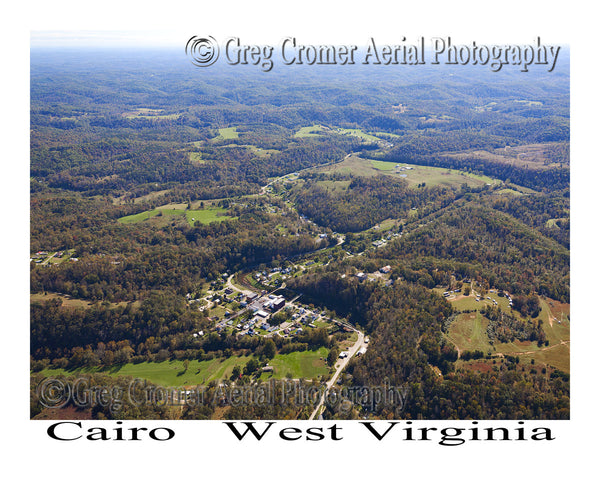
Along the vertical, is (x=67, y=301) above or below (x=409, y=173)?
below

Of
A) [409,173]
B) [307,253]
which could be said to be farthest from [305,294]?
[409,173]

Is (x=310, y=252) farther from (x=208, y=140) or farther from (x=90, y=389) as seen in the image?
(x=208, y=140)

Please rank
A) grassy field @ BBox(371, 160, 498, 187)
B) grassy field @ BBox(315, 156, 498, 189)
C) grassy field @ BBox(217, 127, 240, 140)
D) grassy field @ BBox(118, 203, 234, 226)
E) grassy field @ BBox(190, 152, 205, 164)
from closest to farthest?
grassy field @ BBox(118, 203, 234, 226)
grassy field @ BBox(315, 156, 498, 189)
grassy field @ BBox(371, 160, 498, 187)
grassy field @ BBox(190, 152, 205, 164)
grassy field @ BBox(217, 127, 240, 140)

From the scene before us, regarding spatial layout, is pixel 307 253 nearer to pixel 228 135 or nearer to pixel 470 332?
pixel 470 332

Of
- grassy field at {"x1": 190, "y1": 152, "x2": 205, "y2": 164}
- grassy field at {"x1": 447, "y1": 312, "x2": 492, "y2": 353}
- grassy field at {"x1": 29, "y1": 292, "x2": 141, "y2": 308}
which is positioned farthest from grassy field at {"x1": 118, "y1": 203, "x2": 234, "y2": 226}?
grassy field at {"x1": 447, "y1": 312, "x2": 492, "y2": 353}

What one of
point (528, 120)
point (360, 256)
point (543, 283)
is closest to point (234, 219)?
point (360, 256)

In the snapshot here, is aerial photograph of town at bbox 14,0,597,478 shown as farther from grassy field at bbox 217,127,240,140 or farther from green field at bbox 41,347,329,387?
grassy field at bbox 217,127,240,140

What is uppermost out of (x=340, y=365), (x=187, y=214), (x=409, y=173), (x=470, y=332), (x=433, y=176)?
(x=409, y=173)

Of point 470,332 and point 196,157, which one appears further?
point 196,157
